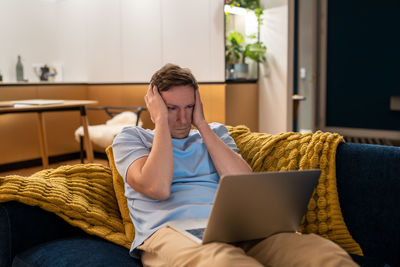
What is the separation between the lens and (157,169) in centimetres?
132

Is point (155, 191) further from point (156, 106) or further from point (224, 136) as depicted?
point (224, 136)

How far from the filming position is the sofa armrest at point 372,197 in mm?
1382

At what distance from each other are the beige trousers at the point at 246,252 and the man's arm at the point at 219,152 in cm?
32

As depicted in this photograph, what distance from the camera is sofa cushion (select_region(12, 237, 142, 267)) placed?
4.10 feet

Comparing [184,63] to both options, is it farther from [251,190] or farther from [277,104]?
[251,190]

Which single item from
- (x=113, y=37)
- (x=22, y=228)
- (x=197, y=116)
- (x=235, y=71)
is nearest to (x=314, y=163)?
(x=197, y=116)

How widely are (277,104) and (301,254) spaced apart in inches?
138

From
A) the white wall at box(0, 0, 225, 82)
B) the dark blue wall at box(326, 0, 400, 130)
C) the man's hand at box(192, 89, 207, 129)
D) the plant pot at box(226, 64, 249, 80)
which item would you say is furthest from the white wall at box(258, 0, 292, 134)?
the man's hand at box(192, 89, 207, 129)

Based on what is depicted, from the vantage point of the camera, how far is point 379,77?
5.90m

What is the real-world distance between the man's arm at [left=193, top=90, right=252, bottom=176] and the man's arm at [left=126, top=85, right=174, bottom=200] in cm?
15

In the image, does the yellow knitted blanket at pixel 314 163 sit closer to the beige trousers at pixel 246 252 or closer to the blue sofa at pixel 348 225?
the blue sofa at pixel 348 225

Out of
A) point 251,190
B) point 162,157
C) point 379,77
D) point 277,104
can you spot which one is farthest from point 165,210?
point 379,77

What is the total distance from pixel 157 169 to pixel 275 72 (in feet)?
11.0

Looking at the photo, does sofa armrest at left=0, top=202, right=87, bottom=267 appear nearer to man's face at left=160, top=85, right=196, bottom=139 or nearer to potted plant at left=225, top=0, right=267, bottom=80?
man's face at left=160, top=85, right=196, bottom=139
